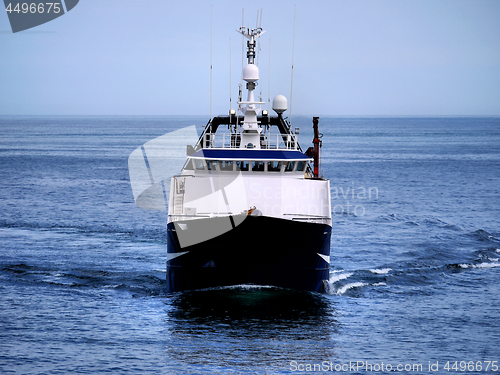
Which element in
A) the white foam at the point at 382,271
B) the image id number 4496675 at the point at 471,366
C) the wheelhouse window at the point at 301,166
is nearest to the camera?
the image id number 4496675 at the point at 471,366

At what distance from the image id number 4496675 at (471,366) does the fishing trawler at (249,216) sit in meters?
7.55

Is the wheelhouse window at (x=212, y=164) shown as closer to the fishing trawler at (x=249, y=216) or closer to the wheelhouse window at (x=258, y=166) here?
the fishing trawler at (x=249, y=216)

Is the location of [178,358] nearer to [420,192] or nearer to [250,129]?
[250,129]

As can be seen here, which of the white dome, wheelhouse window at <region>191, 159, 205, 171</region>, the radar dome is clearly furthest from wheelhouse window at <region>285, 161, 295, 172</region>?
the radar dome

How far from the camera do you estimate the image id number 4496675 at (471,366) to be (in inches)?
848

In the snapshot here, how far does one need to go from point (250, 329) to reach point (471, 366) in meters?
8.20

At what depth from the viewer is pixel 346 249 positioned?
3931 cm

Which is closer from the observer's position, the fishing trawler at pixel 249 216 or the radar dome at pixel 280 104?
the fishing trawler at pixel 249 216

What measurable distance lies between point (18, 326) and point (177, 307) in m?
6.43

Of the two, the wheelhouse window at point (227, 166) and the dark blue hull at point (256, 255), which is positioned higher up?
the wheelhouse window at point (227, 166)

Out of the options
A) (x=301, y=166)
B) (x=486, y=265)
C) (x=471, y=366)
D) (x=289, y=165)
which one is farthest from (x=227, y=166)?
(x=486, y=265)

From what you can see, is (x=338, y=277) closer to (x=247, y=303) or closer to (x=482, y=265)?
(x=247, y=303)

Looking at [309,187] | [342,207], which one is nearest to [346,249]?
[309,187]
